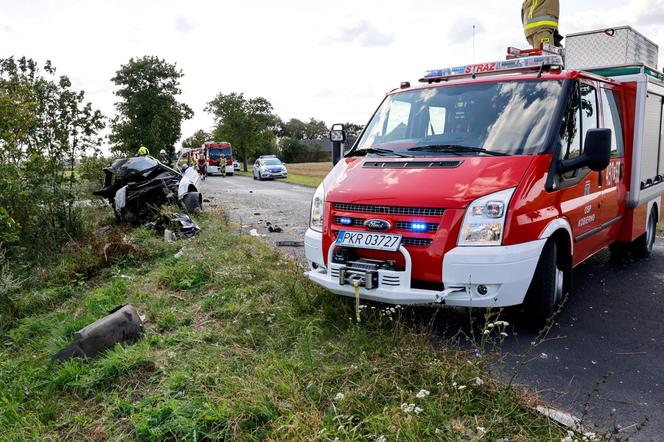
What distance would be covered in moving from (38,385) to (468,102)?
4.41 m

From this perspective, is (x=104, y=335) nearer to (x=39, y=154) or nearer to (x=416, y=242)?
(x=416, y=242)

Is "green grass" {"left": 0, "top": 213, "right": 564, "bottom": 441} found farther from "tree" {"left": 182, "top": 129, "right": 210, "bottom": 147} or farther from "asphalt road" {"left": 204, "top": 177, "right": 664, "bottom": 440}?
"tree" {"left": 182, "top": 129, "right": 210, "bottom": 147}

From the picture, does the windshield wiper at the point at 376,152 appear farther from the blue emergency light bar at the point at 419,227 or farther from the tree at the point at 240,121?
the tree at the point at 240,121

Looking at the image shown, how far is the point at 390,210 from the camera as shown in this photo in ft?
14.2

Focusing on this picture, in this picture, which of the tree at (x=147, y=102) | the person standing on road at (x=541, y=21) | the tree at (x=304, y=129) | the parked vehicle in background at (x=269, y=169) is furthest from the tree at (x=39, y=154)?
the tree at (x=304, y=129)

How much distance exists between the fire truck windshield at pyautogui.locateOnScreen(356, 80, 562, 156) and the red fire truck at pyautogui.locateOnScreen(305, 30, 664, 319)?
1 centimetres

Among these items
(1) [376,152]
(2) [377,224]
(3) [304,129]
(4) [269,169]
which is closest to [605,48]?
(1) [376,152]

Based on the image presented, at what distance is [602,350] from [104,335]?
13.3 feet

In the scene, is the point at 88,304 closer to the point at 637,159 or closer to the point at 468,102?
the point at 468,102

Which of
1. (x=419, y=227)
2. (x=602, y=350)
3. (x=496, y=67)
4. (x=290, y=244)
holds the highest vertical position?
(x=496, y=67)

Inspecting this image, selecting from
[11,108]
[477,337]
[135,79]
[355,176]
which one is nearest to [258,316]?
[355,176]

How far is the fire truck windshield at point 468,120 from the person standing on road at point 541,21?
242cm

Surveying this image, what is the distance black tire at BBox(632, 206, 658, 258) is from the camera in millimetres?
7277

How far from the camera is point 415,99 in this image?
5.67 m
